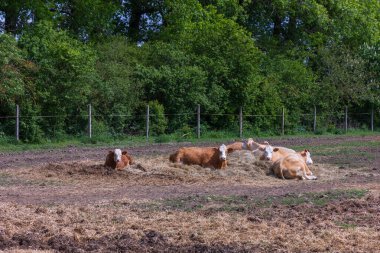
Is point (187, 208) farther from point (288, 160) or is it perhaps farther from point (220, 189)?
point (288, 160)

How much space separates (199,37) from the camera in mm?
37719

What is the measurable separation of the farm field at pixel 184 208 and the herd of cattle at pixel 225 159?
0.33 meters

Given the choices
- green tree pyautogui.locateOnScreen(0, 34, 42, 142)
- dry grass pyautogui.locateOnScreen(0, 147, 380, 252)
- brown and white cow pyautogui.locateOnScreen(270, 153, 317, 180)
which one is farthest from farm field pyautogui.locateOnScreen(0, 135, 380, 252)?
green tree pyautogui.locateOnScreen(0, 34, 42, 142)

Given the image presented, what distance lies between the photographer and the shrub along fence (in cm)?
3029

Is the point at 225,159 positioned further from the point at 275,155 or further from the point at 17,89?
the point at 17,89


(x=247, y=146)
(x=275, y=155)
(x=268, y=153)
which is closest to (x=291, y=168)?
(x=268, y=153)

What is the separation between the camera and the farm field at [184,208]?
9078mm

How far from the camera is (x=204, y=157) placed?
1939 centimetres

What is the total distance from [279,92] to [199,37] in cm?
618

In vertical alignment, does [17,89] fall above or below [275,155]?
above

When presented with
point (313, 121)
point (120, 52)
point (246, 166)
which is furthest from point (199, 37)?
point (246, 166)

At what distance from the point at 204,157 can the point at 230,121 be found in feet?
56.9

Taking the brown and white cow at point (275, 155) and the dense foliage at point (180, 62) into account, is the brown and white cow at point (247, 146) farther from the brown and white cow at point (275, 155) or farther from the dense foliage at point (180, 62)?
the dense foliage at point (180, 62)

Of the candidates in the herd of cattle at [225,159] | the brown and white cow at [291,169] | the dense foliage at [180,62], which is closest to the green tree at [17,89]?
the dense foliage at [180,62]
